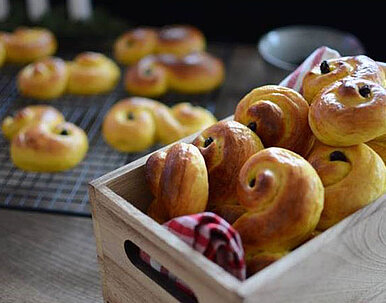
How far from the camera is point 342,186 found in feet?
1.88

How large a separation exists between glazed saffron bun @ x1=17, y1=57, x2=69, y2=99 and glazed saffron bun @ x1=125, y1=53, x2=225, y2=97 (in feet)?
0.48

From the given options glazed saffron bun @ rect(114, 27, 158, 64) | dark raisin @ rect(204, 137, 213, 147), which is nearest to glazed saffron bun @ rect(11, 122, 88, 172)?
glazed saffron bun @ rect(114, 27, 158, 64)

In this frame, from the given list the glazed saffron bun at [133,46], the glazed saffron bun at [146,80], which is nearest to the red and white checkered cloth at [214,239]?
the glazed saffron bun at [146,80]

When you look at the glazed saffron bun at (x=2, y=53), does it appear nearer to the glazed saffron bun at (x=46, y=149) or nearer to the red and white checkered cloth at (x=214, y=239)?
the glazed saffron bun at (x=46, y=149)

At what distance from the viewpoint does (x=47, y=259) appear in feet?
2.85

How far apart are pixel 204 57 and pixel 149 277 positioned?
85cm

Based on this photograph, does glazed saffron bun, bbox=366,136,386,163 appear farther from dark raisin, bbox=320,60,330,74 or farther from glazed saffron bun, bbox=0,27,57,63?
glazed saffron bun, bbox=0,27,57,63

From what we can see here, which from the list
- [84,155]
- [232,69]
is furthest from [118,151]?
[232,69]

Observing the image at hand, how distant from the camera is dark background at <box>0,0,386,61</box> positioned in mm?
1484

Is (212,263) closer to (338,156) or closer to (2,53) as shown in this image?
(338,156)

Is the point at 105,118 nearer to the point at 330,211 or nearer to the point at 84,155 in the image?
the point at 84,155

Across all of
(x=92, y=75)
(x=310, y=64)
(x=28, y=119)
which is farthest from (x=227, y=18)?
(x=310, y=64)

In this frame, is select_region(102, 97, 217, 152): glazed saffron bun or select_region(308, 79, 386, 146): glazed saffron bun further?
select_region(102, 97, 217, 152): glazed saffron bun

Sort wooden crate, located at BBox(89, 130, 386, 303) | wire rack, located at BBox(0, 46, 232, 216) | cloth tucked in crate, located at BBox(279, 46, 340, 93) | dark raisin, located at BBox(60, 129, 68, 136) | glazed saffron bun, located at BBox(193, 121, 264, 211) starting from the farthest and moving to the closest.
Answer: dark raisin, located at BBox(60, 129, 68, 136)
wire rack, located at BBox(0, 46, 232, 216)
cloth tucked in crate, located at BBox(279, 46, 340, 93)
glazed saffron bun, located at BBox(193, 121, 264, 211)
wooden crate, located at BBox(89, 130, 386, 303)
